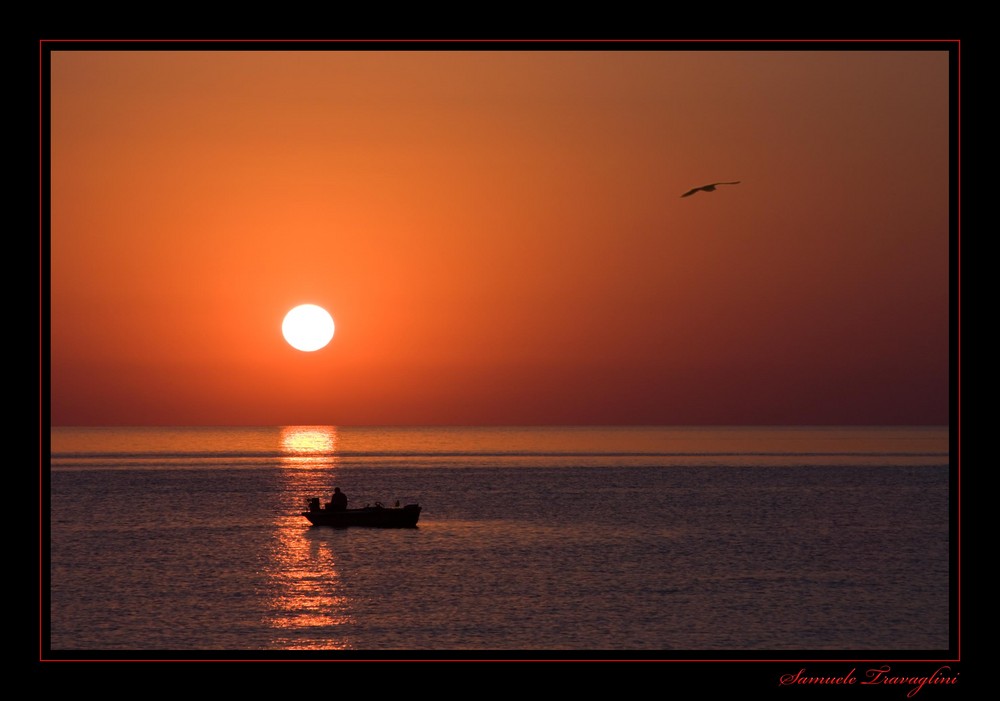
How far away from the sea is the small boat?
1.25 m

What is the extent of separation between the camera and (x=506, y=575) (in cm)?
5634

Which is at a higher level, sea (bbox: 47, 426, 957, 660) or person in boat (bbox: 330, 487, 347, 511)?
person in boat (bbox: 330, 487, 347, 511)

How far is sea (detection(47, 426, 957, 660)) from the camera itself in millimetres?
42469

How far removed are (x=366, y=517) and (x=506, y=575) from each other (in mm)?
18984
